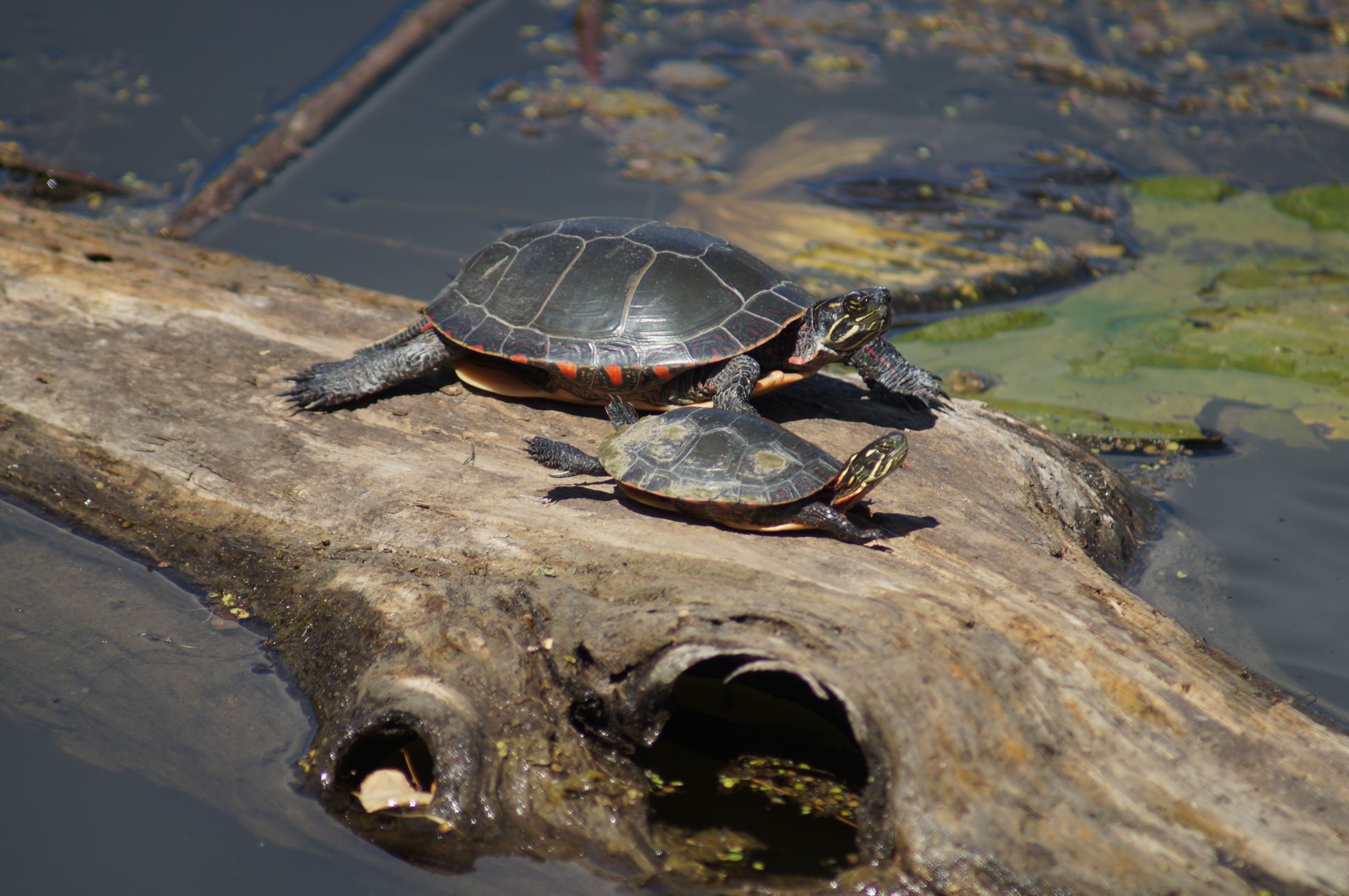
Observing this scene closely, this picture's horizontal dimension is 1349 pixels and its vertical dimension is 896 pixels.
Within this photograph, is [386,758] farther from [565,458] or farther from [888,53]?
[888,53]

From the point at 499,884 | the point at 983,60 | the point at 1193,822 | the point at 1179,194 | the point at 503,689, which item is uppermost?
the point at 983,60

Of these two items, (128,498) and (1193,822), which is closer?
(1193,822)

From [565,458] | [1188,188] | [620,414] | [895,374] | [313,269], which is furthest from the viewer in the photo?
[1188,188]

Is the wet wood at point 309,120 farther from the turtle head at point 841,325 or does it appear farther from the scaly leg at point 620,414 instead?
the turtle head at point 841,325

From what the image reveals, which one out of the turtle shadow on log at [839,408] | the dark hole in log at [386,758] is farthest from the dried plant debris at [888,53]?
the dark hole in log at [386,758]

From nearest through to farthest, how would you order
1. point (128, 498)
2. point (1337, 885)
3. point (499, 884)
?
point (1337, 885) → point (499, 884) → point (128, 498)

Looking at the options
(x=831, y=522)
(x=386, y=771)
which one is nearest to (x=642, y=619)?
(x=831, y=522)

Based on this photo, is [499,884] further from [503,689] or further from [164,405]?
[164,405]

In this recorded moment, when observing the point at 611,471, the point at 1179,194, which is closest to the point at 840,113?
the point at 1179,194
